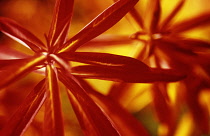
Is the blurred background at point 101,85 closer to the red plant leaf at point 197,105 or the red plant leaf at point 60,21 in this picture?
the red plant leaf at point 197,105

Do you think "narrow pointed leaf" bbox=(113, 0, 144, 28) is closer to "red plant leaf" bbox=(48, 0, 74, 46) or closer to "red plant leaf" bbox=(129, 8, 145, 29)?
"red plant leaf" bbox=(129, 8, 145, 29)

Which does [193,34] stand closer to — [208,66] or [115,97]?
[208,66]

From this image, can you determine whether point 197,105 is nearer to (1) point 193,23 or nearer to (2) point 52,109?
(1) point 193,23

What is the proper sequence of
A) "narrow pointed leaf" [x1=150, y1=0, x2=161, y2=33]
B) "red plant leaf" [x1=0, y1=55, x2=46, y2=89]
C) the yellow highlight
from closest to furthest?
"red plant leaf" [x1=0, y1=55, x2=46, y2=89]
"narrow pointed leaf" [x1=150, y1=0, x2=161, y2=33]
the yellow highlight

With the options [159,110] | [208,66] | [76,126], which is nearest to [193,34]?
[208,66]

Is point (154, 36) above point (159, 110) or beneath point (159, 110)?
above

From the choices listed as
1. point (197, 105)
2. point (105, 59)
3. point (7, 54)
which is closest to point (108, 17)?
point (105, 59)

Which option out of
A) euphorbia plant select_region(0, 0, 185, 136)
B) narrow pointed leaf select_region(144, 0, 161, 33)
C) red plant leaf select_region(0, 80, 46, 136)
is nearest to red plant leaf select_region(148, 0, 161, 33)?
narrow pointed leaf select_region(144, 0, 161, 33)
